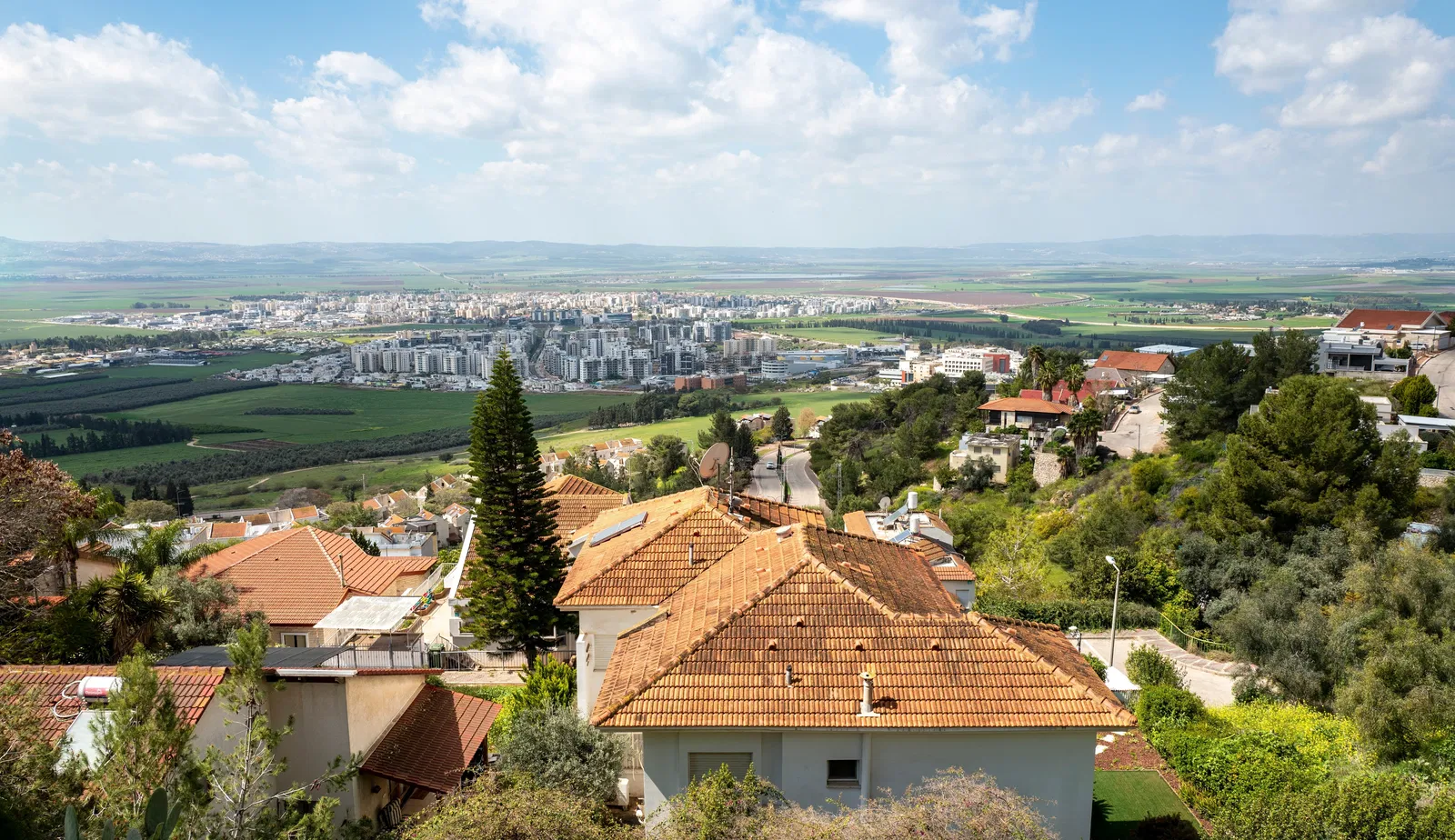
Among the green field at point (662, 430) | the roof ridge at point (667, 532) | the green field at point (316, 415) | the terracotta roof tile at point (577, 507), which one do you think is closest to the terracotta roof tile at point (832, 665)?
the roof ridge at point (667, 532)

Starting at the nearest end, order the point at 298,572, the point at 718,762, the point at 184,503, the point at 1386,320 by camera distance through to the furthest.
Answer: the point at 718,762
the point at 298,572
the point at 184,503
the point at 1386,320

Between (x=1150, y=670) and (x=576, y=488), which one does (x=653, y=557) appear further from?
(x=576, y=488)

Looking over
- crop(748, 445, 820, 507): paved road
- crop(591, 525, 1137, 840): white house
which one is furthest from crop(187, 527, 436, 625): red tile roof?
crop(748, 445, 820, 507): paved road

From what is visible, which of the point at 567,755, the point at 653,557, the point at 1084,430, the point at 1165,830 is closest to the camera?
the point at 567,755

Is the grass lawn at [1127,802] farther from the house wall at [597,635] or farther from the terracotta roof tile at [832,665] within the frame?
the house wall at [597,635]

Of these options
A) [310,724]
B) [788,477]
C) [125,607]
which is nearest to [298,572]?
[125,607]

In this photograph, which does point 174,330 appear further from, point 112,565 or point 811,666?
point 811,666

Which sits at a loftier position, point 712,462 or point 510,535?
point 712,462
